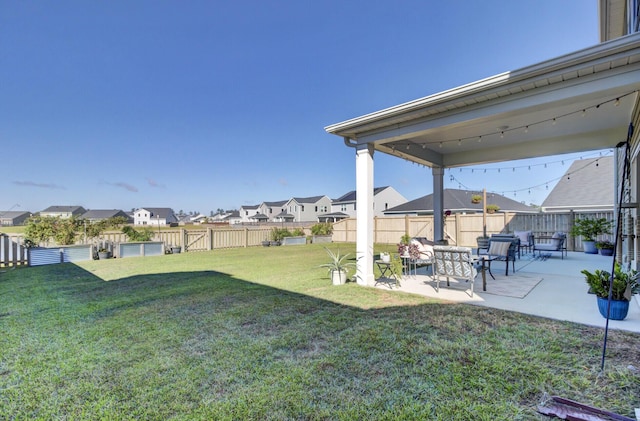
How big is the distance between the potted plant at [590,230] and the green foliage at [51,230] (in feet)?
60.6

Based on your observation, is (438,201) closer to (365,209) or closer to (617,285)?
(365,209)

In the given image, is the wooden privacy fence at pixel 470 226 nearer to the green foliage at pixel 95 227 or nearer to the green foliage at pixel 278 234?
the green foliage at pixel 278 234

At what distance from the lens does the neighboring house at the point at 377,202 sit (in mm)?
33188

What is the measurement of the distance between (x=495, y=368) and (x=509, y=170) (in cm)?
991

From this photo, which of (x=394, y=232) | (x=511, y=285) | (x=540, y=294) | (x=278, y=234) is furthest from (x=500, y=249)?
(x=278, y=234)

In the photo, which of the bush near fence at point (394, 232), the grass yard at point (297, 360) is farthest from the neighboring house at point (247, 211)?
the grass yard at point (297, 360)

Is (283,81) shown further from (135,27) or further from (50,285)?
(50,285)

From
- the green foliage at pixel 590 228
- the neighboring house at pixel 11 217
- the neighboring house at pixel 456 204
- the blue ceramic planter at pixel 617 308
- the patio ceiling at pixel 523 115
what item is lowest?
the blue ceramic planter at pixel 617 308

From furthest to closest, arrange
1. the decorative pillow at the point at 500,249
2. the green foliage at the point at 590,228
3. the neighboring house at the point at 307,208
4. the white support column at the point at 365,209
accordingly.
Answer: the neighboring house at the point at 307,208 → the green foliage at the point at 590,228 → the decorative pillow at the point at 500,249 → the white support column at the point at 365,209

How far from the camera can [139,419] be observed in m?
1.94

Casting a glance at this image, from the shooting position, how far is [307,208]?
4281 centimetres

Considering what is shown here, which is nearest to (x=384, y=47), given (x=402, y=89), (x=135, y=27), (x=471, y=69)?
(x=402, y=89)

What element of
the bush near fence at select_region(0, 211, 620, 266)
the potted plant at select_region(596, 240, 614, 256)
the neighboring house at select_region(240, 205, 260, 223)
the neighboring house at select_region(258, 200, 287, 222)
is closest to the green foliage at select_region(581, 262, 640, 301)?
the potted plant at select_region(596, 240, 614, 256)

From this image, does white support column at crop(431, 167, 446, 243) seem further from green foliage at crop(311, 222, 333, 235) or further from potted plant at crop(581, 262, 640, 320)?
green foliage at crop(311, 222, 333, 235)
